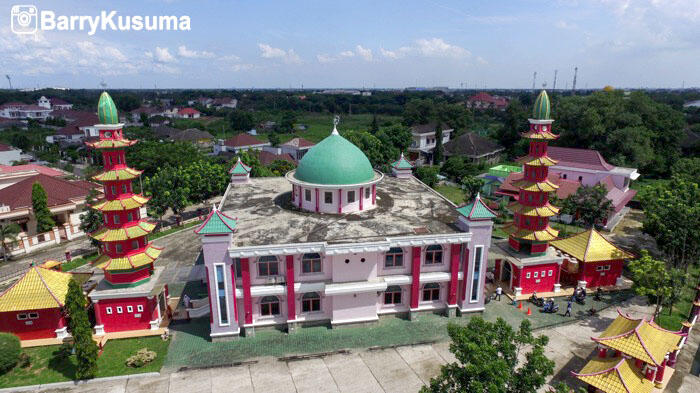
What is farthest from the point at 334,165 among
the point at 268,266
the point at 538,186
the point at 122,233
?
the point at 538,186

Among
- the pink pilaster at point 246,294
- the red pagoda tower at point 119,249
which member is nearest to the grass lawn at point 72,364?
the red pagoda tower at point 119,249

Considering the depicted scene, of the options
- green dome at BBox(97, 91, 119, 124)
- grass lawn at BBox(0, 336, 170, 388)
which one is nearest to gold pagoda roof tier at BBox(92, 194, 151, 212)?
green dome at BBox(97, 91, 119, 124)

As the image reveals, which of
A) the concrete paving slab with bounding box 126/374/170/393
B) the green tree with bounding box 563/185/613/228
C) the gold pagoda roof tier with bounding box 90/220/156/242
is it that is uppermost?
the gold pagoda roof tier with bounding box 90/220/156/242

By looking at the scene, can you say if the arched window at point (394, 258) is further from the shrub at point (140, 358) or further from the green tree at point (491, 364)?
the shrub at point (140, 358)

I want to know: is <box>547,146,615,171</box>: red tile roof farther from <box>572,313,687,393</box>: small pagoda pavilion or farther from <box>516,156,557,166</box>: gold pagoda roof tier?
<box>572,313,687,393</box>: small pagoda pavilion

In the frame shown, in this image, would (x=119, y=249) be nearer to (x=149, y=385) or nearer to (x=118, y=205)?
(x=118, y=205)

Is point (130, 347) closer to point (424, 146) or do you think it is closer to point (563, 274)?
point (563, 274)
